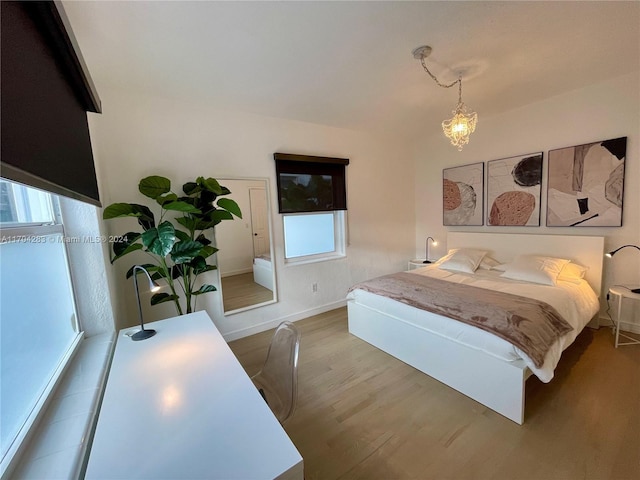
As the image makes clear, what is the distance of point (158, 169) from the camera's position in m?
2.50

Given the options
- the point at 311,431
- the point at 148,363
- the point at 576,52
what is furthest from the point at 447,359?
the point at 576,52

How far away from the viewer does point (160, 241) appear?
192 cm

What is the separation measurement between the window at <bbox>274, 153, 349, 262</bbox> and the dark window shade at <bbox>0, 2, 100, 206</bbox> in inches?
81.2

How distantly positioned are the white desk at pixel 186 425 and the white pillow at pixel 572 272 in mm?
3352

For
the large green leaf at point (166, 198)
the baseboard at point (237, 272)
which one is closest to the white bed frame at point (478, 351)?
the baseboard at point (237, 272)

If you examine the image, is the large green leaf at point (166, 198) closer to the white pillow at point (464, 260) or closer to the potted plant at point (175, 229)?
the potted plant at point (175, 229)

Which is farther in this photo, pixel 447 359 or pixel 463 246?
pixel 463 246

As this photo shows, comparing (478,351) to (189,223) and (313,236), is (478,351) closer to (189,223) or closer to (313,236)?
(313,236)

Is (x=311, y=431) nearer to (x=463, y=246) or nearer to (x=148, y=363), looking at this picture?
(x=148, y=363)

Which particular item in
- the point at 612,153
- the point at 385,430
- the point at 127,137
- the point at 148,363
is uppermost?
the point at 127,137

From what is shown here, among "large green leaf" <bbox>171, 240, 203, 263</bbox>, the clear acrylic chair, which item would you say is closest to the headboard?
the clear acrylic chair

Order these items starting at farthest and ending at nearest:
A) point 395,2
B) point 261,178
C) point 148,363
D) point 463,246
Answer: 1. point 463,246
2. point 261,178
3. point 395,2
4. point 148,363

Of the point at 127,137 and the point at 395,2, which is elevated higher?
the point at 395,2

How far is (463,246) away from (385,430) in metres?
3.03
